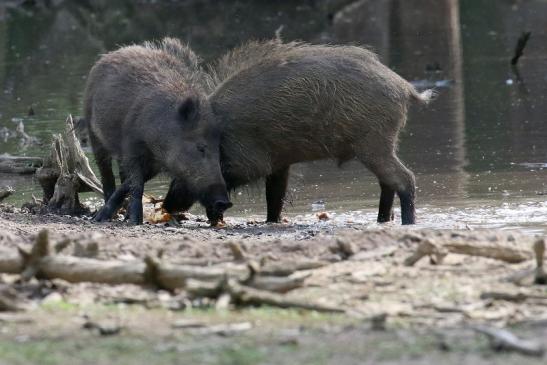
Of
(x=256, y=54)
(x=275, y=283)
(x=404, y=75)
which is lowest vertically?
(x=275, y=283)

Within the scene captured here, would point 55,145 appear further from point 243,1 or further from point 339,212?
point 243,1

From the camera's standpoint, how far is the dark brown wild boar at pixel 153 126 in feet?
34.4

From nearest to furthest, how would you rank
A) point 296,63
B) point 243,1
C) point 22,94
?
point 296,63
point 22,94
point 243,1

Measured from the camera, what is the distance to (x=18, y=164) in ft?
43.2

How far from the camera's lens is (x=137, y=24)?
3503cm

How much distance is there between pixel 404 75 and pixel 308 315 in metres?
16.0

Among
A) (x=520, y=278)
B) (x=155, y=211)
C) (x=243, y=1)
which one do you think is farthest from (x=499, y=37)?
(x=520, y=278)

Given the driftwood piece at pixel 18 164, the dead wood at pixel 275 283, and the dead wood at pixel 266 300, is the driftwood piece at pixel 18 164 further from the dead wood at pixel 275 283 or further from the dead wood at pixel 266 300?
the dead wood at pixel 266 300

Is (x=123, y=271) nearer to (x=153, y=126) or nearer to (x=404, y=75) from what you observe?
(x=153, y=126)

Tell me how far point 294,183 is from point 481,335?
25.2ft

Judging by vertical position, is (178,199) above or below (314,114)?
below

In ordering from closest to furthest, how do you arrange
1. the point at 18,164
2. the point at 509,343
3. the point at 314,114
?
the point at 509,343 → the point at 314,114 → the point at 18,164

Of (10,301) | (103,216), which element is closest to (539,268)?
(10,301)

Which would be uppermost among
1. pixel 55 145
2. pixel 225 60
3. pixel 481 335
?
pixel 225 60
